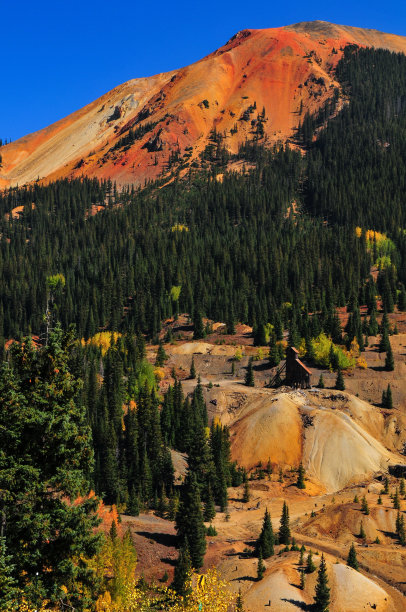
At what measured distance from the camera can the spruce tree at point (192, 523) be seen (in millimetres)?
65125

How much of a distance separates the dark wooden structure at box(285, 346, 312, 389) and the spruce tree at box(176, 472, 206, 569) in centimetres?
5616

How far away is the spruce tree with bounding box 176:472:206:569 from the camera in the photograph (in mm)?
65125

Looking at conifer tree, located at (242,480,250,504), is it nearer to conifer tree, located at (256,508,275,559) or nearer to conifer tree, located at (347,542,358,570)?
conifer tree, located at (256,508,275,559)

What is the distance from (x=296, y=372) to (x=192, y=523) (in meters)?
62.2

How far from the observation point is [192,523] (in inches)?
2633

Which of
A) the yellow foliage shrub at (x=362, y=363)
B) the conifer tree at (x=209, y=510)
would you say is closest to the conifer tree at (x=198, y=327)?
the yellow foliage shrub at (x=362, y=363)

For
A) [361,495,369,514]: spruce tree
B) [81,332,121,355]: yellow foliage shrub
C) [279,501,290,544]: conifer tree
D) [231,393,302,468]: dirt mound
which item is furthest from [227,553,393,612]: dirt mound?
[81,332,121,355]: yellow foliage shrub

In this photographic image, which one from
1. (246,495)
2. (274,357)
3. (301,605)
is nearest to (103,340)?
(274,357)

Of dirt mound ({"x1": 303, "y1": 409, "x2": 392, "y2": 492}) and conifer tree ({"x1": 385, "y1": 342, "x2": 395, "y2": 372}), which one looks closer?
dirt mound ({"x1": 303, "y1": 409, "x2": 392, "y2": 492})

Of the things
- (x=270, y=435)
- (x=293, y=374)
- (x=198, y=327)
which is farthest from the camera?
(x=198, y=327)

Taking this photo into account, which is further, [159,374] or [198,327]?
[198,327]

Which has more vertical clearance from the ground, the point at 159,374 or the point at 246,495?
the point at 159,374

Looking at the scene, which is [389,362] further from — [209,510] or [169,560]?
[169,560]

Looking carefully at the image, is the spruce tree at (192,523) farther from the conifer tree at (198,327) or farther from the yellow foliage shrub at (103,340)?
the yellow foliage shrub at (103,340)
